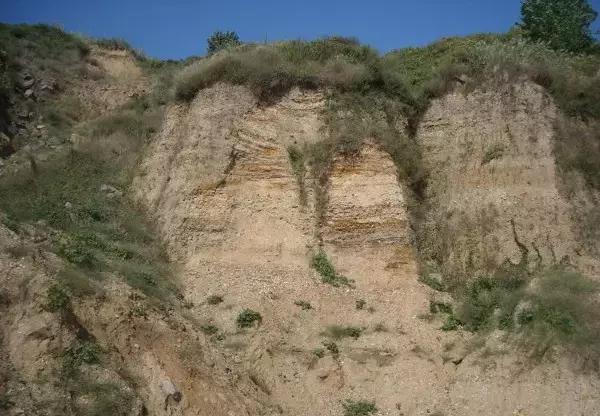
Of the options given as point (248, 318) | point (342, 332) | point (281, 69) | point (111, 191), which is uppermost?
point (281, 69)

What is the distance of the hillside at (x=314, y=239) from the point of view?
11.4 meters

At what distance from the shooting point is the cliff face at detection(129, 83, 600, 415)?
12.5 metres

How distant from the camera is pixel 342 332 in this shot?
1372cm

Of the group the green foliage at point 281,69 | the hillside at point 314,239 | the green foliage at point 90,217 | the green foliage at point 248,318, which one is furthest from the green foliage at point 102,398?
the green foliage at point 281,69

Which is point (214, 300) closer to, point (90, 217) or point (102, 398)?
point (90, 217)

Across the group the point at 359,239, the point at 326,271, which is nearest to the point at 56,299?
the point at 326,271

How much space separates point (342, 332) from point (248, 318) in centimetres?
197

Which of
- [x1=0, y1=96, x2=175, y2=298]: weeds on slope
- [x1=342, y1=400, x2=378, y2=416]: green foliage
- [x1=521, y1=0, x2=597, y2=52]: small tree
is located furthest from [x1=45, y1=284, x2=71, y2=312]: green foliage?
[x1=521, y1=0, x2=597, y2=52]: small tree

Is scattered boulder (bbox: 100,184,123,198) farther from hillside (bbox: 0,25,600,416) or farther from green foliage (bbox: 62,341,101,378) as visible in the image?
green foliage (bbox: 62,341,101,378)

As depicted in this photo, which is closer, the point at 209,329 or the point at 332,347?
the point at 332,347

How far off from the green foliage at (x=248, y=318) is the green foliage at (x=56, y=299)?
370 centimetres

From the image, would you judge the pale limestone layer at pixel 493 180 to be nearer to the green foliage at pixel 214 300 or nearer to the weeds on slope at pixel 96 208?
the green foliage at pixel 214 300

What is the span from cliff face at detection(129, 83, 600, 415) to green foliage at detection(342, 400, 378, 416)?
180 mm

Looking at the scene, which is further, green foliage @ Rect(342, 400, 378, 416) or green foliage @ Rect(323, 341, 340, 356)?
green foliage @ Rect(323, 341, 340, 356)
